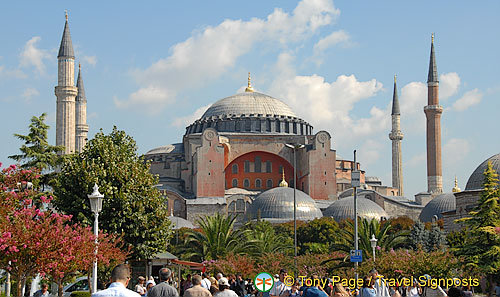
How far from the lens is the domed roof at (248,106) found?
78.8m

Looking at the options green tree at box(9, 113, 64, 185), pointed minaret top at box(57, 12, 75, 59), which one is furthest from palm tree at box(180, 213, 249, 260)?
pointed minaret top at box(57, 12, 75, 59)

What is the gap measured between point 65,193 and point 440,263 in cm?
1123

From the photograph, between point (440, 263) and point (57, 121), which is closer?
point (440, 263)

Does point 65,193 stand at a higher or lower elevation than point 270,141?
lower

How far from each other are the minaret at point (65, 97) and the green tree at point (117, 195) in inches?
1038

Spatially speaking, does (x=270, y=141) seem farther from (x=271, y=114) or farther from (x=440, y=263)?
(x=440, y=263)

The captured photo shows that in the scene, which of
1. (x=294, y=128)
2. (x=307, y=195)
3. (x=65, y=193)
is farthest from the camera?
(x=294, y=128)

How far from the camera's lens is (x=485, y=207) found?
85.9 ft

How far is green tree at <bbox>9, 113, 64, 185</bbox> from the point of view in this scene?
A: 34.5m

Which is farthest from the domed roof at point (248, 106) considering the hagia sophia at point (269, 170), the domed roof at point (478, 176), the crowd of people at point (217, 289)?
the crowd of people at point (217, 289)

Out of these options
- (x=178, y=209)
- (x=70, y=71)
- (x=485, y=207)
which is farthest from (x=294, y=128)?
(x=485, y=207)

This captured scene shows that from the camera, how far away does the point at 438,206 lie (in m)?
66.8

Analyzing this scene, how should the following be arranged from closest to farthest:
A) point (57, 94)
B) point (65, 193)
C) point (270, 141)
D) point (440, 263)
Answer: point (440, 263), point (65, 193), point (57, 94), point (270, 141)

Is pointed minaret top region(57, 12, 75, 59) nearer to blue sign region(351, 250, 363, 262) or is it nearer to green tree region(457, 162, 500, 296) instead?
green tree region(457, 162, 500, 296)
